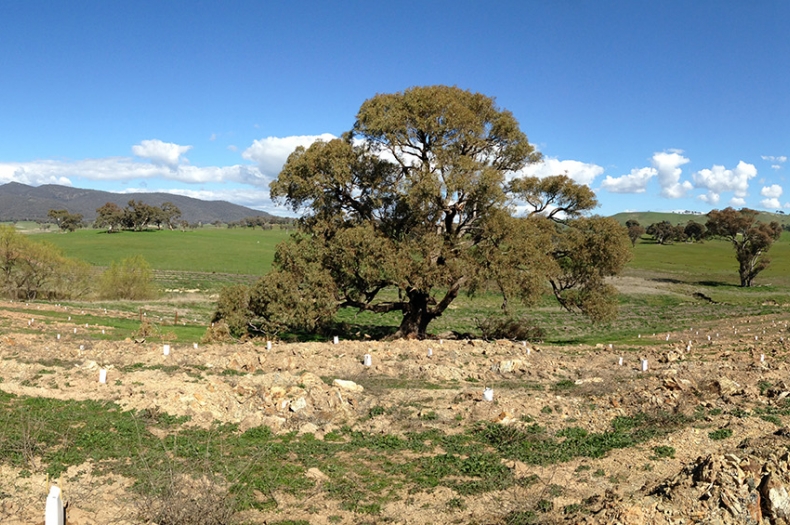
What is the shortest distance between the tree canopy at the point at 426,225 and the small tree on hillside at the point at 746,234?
5509 cm

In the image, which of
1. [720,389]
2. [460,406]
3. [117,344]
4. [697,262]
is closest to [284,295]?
[117,344]

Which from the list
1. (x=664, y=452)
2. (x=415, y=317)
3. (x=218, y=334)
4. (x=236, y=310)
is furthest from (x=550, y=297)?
(x=664, y=452)

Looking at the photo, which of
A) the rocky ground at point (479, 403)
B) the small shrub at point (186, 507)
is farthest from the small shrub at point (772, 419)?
the small shrub at point (186, 507)

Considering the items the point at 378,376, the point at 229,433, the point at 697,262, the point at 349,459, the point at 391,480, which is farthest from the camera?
the point at 697,262

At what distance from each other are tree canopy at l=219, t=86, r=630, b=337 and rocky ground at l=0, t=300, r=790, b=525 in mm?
3591

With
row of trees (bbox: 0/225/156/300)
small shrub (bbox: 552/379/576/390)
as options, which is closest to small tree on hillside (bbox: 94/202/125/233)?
row of trees (bbox: 0/225/156/300)

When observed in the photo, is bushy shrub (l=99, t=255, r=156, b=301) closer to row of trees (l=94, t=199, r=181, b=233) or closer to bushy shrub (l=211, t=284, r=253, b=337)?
bushy shrub (l=211, t=284, r=253, b=337)

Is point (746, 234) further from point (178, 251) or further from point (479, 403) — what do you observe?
point (178, 251)

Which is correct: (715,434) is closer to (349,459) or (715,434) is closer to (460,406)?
(460,406)

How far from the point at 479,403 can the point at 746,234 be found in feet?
243

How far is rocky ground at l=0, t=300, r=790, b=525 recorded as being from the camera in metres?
7.61

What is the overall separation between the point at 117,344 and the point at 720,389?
68.4 feet

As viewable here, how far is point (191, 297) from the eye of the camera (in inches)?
2147

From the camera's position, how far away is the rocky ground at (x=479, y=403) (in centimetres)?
761
